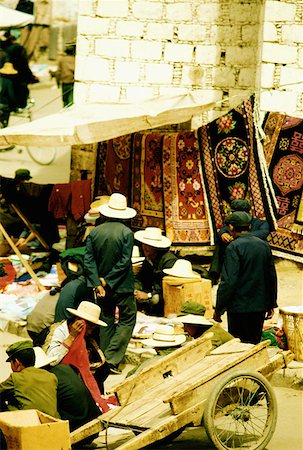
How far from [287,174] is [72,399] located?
548 cm

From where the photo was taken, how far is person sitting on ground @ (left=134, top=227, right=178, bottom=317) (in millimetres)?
11195

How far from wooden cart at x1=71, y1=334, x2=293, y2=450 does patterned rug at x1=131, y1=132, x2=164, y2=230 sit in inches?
186

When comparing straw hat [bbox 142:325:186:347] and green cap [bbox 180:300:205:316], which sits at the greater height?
green cap [bbox 180:300:205:316]

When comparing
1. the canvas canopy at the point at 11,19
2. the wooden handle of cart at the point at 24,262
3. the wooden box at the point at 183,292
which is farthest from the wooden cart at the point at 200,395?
the canvas canopy at the point at 11,19

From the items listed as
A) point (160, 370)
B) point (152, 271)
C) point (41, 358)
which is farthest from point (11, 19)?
point (160, 370)

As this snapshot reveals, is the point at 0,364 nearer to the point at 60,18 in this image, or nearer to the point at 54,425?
the point at 54,425

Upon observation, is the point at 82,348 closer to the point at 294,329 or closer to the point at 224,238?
the point at 294,329

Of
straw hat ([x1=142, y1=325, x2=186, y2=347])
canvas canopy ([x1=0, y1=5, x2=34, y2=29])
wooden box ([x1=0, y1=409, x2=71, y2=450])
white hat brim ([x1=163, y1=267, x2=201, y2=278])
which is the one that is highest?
canvas canopy ([x1=0, y1=5, x2=34, y2=29])

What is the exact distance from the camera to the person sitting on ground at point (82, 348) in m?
7.86

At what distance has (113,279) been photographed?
32.8 feet

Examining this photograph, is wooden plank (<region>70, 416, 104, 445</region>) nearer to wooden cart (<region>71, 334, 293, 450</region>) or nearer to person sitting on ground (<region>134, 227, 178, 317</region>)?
wooden cart (<region>71, 334, 293, 450</region>)

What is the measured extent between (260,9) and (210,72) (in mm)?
1067

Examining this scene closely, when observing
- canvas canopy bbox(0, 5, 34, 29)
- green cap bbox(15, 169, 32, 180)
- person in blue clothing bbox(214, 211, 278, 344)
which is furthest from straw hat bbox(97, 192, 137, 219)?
canvas canopy bbox(0, 5, 34, 29)

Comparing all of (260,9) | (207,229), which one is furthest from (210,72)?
(207,229)
